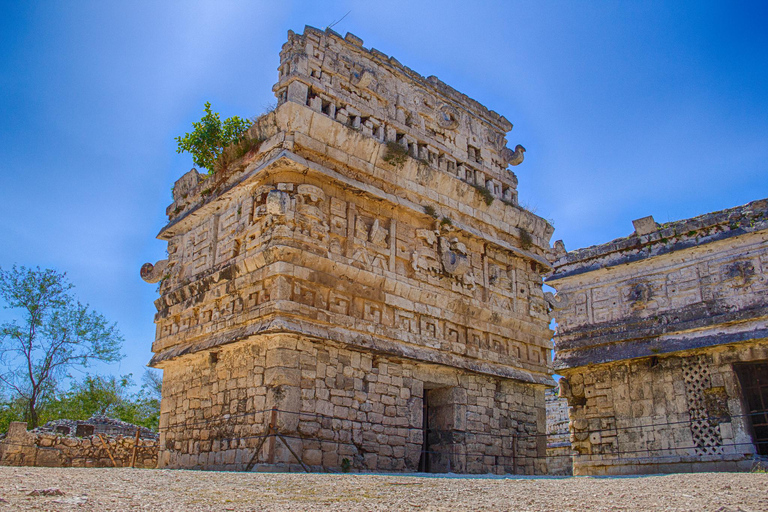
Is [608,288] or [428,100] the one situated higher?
[428,100]

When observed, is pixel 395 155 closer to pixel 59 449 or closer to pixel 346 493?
pixel 346 493

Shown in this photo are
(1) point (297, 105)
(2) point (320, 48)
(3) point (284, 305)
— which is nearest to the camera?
(3) point (284, 305)

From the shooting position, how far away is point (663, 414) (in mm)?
12250

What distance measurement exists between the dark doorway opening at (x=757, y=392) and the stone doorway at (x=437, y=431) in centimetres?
552

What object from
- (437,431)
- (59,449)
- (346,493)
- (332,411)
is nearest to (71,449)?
(59,449)

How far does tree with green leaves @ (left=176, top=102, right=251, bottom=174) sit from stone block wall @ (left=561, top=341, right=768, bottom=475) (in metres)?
8.52

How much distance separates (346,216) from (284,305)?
199 cm

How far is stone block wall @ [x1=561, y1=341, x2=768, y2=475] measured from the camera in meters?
11.4

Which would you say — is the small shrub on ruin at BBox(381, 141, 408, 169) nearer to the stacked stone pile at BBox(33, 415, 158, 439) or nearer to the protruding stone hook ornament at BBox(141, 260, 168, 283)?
the protruding stone hook ornament at BBox(141, 260, 168, 283)

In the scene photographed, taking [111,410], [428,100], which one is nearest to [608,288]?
[428,100]

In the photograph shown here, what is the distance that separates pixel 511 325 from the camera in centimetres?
1214

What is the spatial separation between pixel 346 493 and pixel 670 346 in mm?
9159

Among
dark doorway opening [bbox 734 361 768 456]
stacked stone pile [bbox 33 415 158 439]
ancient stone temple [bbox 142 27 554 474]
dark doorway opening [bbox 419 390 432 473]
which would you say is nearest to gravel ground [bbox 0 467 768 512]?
ancient stone temple [bbox 142 27 554 474]

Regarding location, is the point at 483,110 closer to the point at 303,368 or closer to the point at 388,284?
the point at 388,284
